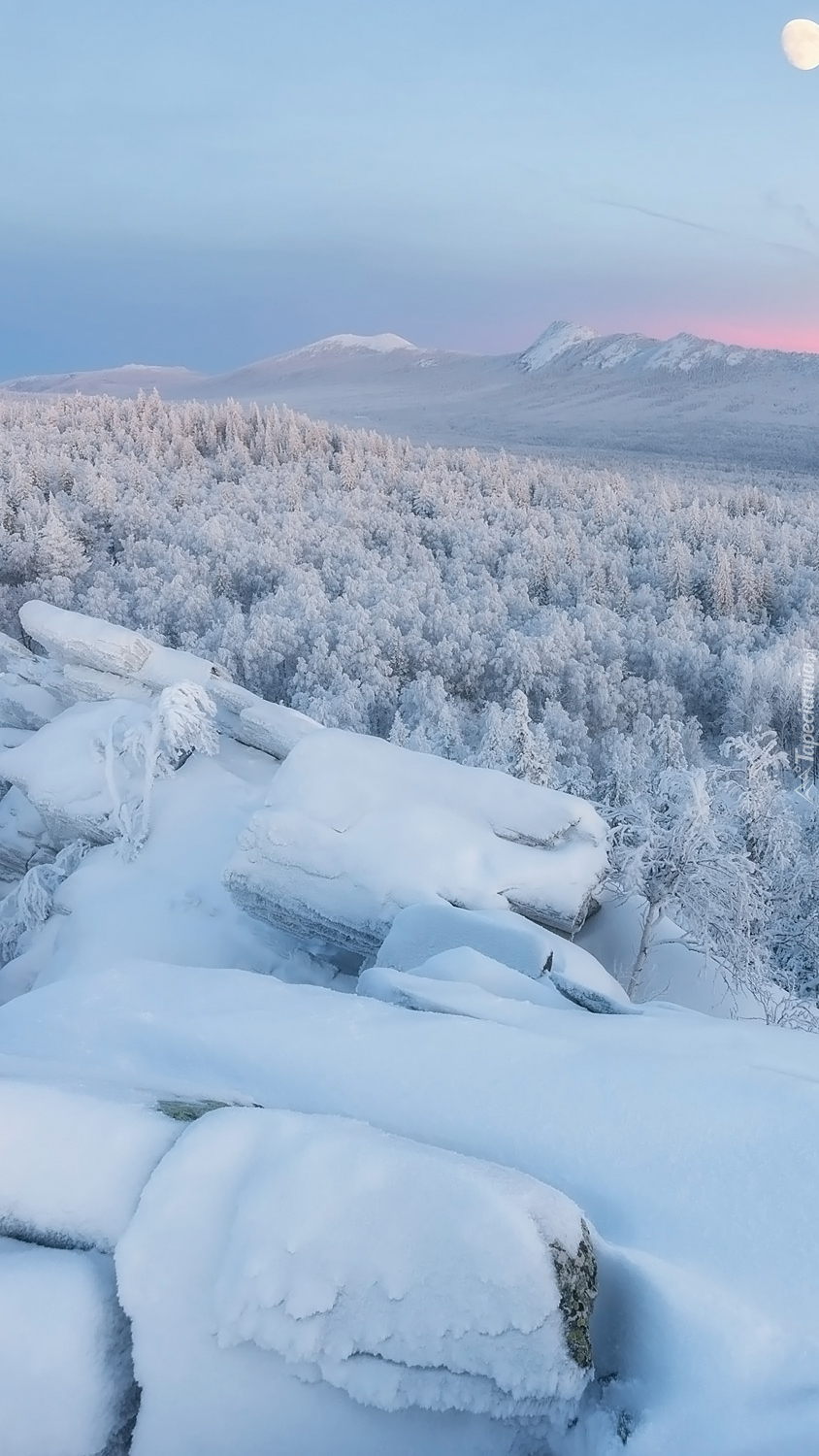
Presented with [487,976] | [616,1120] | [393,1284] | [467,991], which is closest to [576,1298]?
[393,1284]

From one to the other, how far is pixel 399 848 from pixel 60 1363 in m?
7.39

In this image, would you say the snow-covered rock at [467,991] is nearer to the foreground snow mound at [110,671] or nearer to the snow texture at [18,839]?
the foreground snow mound at [110,671]

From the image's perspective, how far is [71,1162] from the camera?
377 centimetres

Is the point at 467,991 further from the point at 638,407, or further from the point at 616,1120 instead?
the point at 638,407

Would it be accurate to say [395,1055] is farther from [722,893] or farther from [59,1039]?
[722,893]

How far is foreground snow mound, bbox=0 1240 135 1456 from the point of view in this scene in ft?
9.92

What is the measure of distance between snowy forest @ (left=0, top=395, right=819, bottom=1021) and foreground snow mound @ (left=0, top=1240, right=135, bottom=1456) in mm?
9796

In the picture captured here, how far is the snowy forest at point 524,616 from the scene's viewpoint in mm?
16688

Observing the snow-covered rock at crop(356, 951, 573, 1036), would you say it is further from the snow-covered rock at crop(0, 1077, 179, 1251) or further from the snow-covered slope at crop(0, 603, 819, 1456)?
the snow-covered rock at crop(0, 1077, 179, 1251)

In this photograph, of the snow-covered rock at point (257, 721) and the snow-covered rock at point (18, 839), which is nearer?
the snow-covered rock at point (257, 721)

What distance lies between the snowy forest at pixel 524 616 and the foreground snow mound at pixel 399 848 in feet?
5.95

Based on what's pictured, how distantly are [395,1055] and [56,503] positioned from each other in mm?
50022

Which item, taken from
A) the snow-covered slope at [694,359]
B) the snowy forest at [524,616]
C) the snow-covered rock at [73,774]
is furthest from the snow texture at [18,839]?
the snow-covered slope at [694,359]

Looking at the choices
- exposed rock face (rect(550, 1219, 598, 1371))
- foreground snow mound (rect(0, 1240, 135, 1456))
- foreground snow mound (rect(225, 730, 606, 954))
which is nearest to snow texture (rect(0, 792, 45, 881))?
foreground snow mound (rect(225, 730, 606, 954))
